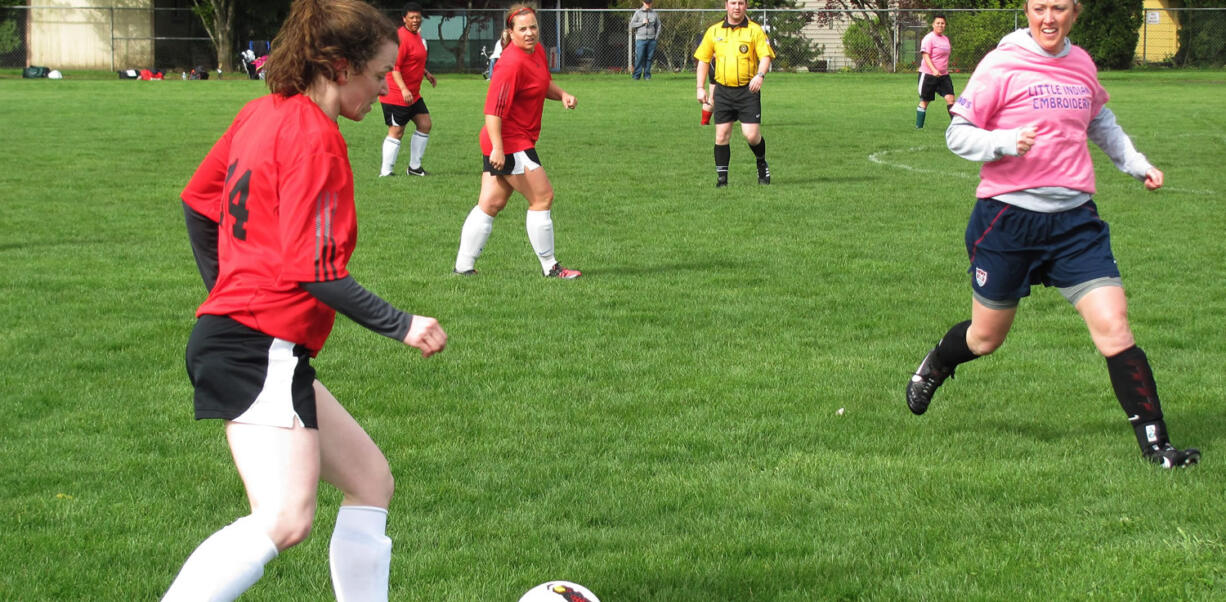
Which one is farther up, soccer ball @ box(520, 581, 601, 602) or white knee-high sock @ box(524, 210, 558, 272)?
white knee-high sock @ box(524, 210, 558, 272)

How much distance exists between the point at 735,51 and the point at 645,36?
2529 cm

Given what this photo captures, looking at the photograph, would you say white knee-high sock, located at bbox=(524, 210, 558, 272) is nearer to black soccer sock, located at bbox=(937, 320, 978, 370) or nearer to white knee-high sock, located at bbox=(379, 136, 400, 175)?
black soccer sock, located at bbox=(937, 320, 978, 370)

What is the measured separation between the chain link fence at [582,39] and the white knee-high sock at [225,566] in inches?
1606

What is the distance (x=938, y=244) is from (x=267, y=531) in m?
9.01

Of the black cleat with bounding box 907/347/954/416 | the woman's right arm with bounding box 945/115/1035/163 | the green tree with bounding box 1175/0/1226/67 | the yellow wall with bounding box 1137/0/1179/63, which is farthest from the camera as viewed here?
the yellow wall with bounding box 1137/0/1179/63

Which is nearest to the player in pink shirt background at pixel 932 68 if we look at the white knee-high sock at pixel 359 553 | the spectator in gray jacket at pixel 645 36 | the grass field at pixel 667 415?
the grass field at pixel 667 415

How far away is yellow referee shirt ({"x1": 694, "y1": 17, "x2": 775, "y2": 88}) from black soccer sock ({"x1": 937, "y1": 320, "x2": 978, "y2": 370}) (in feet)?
30.9

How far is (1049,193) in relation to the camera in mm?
5465

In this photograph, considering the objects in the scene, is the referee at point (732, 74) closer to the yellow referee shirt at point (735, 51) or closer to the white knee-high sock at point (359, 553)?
the yellow referee shirt at point (735, 51)

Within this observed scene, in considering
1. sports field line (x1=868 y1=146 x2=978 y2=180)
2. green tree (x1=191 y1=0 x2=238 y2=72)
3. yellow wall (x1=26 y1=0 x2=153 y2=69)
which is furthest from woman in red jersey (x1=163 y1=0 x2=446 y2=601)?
yellow wall (x1=26 y1=0 x2=153 y2=69)

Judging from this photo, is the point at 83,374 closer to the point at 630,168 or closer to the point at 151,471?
the point at 151,471

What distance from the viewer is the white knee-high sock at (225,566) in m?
3.03

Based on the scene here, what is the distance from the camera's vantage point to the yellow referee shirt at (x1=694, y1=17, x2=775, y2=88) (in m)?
15.2

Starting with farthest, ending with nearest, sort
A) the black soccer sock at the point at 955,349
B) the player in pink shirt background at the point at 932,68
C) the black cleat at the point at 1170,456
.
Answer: the player in pink shirt background at the point at 932,68
the black soccer sock at the point at 955,349
the black cleat at the point at 1170,456
